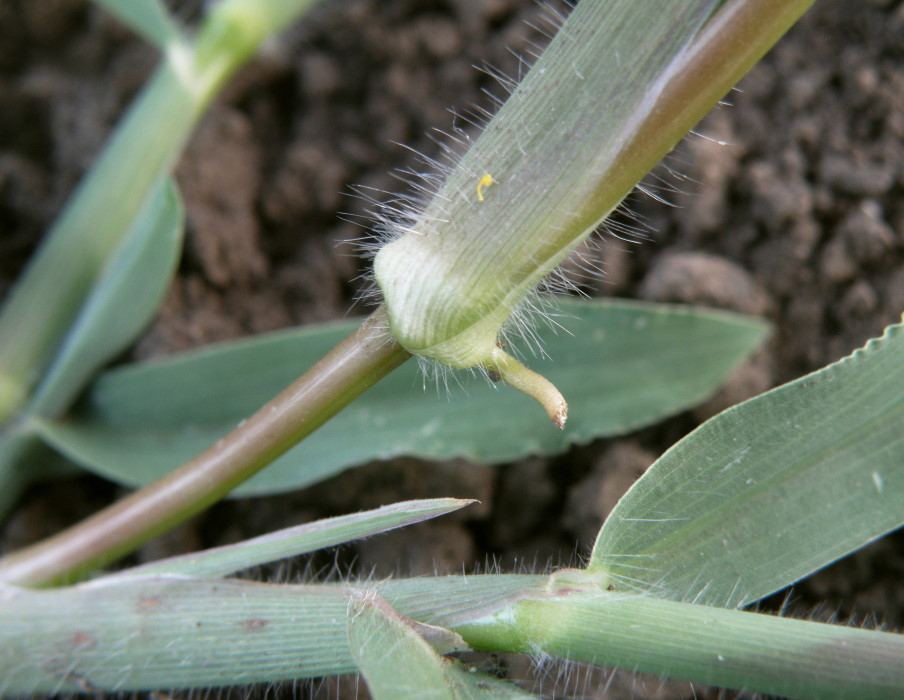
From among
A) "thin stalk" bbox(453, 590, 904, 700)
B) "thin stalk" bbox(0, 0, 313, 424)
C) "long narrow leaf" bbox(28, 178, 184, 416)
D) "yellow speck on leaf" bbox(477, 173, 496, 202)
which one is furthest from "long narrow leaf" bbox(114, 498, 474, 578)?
"thin stalk" bbox(0, 0, 313, 424)

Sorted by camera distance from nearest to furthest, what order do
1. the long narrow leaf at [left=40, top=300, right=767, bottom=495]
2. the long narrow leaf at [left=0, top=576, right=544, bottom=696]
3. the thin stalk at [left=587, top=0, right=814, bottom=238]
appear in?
the thin stalk at [left=587, top=0, right=814, bottom=238] < the long narrow leaf at [left=0, top=576, right=544, bottom=696] < the long narrow leaf at [left=40, top=300, right=767, bottom=495]

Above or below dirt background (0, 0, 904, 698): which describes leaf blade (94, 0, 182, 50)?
above

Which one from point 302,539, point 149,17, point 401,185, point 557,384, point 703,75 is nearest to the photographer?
point 703,75

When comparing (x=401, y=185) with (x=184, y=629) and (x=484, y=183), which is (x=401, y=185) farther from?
(x=184, y=629)

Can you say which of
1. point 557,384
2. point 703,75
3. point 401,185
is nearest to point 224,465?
point 557,384

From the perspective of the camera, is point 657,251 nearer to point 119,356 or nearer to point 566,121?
point 566,121

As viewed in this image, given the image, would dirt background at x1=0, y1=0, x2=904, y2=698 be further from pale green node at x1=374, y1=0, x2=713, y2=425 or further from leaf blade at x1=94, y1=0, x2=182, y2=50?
pale green node at x1=374, y1=0, x2=713, y2=425

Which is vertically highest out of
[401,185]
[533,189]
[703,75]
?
[703,75]

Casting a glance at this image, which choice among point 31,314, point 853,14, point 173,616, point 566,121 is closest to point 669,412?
point 566,121
